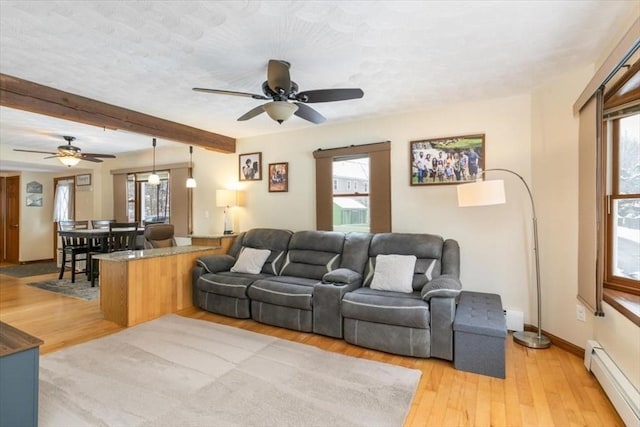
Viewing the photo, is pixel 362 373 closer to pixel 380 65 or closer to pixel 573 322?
pixel 573 322

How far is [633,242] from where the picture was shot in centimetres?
248

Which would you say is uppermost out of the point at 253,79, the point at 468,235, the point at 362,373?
the point at 253,79

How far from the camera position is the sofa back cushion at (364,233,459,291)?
330 centimetres

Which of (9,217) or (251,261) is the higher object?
(9,217)

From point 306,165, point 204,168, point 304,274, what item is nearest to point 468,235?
point 304,274

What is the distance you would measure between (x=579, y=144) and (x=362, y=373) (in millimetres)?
2671

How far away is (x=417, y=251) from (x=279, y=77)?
2.24m

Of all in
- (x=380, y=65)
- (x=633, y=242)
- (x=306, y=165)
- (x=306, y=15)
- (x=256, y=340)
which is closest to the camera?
(x=306, y=15)

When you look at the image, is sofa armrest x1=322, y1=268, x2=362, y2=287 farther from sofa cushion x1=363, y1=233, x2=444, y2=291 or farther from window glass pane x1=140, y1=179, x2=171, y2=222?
window glass pane x1=140, y1=179, x2=171, y2=222

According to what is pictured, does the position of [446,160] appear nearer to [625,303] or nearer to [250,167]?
[625,303]

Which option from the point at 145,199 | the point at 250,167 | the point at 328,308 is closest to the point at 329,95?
the point at 328,308

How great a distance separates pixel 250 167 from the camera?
5211mm

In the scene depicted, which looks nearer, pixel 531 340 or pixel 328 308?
pixel 531 340

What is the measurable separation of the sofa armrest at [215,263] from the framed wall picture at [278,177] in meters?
1.28
